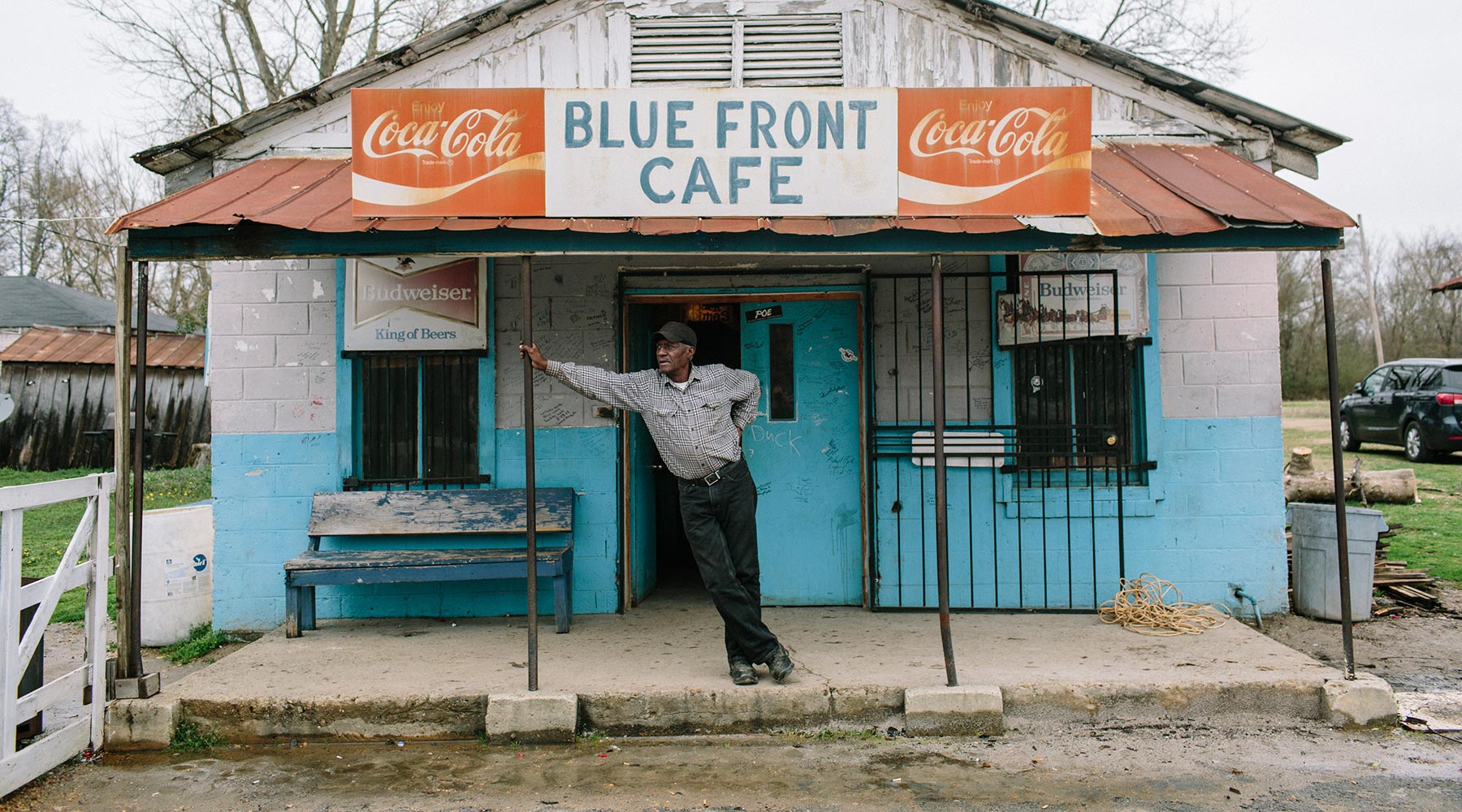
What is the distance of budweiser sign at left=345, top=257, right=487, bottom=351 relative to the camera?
6477mm

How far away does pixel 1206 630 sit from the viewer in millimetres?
5902

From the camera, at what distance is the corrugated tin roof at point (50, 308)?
2183 centimetres

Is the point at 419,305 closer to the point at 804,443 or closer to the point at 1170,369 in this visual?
the point at 804,443

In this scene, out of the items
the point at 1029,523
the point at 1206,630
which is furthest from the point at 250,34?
the point at 1206,630

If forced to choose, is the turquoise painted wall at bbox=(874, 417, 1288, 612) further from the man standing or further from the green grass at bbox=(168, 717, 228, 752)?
the green grass at bbox=(168, 717, 228, 752)

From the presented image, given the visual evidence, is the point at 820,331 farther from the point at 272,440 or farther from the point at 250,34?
the point at 250,34

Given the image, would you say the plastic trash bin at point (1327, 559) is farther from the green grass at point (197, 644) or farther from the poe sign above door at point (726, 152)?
the green grass at point (197, 644)

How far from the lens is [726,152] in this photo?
15.9ft

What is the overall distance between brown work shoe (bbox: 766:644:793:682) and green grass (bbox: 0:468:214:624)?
3.44 meters

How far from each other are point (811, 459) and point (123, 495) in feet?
13.5

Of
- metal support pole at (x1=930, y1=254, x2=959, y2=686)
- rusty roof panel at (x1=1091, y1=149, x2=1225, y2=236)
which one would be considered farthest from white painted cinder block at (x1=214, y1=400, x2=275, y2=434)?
rusty roof panel at (x1=1091, y1=149, x2=1225, y2=236)

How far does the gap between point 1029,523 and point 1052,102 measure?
2.88m

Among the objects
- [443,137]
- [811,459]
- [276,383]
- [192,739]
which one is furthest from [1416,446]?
[192,739]

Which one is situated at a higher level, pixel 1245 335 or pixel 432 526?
pixel 1245 335
